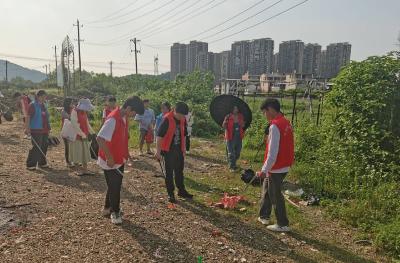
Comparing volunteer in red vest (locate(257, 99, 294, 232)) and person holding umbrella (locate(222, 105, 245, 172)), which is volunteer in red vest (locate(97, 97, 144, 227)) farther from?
person holding umbrella (locate(222, 105, 245, 172))

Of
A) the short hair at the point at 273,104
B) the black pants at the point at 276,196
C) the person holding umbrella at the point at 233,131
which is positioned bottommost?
Result: the black pants at the point at 276,196

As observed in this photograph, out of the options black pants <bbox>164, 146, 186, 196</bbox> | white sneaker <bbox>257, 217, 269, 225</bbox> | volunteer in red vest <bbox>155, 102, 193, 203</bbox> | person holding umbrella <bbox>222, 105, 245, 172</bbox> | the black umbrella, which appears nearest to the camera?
white sneaker <bbox>257, 217, 269, 225</bbox>

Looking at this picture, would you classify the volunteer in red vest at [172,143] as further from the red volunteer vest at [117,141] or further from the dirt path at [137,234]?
the red volunteer vest at [117,141]

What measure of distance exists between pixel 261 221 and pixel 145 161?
18.2 ft

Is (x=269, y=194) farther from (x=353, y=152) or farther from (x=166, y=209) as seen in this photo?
(x=353, y=152)

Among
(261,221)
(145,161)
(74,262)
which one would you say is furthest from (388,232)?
(145,161)

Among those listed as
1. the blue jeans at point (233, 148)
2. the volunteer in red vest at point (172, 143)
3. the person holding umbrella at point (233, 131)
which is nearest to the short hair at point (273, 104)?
the volunteer in red vest at point (172, 143)

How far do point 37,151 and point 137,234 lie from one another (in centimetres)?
522

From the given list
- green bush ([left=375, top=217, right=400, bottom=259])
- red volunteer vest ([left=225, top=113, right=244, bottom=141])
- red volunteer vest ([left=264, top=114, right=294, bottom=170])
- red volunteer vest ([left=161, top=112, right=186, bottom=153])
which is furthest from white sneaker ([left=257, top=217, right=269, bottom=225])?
red volunteer vest ([left=225, top=113, right=244, bottom=141])

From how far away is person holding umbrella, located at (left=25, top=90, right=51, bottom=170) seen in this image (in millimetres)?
9438

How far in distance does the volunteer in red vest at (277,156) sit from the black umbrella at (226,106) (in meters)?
5.08

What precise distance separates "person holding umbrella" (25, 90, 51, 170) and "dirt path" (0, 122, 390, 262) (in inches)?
65.4

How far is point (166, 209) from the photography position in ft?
23.1

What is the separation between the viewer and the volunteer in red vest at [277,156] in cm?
564
